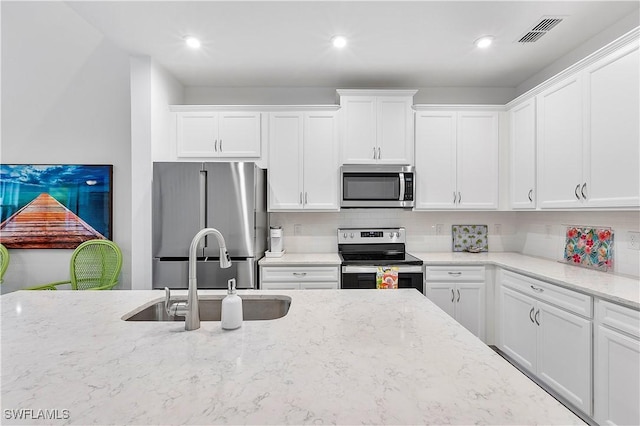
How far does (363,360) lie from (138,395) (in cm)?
58

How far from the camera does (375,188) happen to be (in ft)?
10.4

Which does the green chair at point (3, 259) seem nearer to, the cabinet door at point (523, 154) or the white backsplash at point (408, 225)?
the white backsplash at point (408, 225)

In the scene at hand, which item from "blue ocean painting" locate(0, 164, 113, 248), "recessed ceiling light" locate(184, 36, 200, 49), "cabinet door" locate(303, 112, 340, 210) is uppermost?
"recessed ceiling light" locate(184, 36, 200, 49)

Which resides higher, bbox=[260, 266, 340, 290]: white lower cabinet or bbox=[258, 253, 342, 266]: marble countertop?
bbox=[258, 253, 342, 266]: marble countertop

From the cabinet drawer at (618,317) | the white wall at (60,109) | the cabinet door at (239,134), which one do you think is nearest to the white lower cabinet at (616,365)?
the cabinet drawer at (618,317)

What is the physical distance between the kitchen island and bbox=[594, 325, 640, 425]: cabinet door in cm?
121

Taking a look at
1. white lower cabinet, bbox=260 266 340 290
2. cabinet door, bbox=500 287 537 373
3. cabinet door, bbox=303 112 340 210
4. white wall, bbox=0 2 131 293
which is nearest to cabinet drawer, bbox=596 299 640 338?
cabinet door, bbox=500 287 537 373

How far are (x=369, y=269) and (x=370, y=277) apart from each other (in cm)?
7

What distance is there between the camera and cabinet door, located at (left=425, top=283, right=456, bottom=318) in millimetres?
2965

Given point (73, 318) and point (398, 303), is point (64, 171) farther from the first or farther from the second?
point (398, 303)

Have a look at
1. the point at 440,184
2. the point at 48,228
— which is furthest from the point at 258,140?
the point at 48,228

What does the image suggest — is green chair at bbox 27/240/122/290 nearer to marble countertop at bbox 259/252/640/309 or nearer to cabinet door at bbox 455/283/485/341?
marble countertop at bbox 259/252/640/309

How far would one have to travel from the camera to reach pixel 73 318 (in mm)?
1304

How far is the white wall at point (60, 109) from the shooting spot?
3486mm
